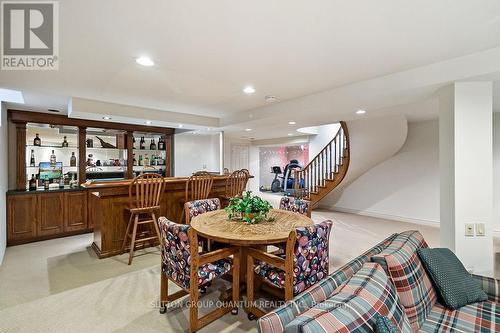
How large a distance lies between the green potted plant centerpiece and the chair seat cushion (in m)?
0.47

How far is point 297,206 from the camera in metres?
3.14

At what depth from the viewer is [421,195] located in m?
5.23

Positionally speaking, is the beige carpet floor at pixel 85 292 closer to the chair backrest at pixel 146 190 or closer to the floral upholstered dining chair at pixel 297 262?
the floral upholstered dining chair at pixel 297 262

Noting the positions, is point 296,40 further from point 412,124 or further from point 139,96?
point 412,124

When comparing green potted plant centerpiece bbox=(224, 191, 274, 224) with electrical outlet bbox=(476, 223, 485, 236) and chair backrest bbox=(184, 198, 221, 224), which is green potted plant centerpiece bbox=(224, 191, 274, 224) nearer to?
chair backrest bbox=(184, 198, 221, 224)

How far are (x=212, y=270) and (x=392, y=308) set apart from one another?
1.32 m

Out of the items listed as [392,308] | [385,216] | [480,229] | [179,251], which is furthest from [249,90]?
[385,216]

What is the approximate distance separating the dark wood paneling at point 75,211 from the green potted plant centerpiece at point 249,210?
11.1 feet

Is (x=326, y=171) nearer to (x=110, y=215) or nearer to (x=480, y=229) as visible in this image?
(x=480, y=229)

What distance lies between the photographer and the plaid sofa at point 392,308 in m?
0.92

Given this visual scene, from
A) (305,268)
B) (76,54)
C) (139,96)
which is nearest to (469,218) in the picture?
(305,268)

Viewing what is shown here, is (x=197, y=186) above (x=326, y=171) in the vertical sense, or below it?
below

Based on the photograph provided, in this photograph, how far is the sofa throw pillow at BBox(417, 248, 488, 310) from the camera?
1570mm

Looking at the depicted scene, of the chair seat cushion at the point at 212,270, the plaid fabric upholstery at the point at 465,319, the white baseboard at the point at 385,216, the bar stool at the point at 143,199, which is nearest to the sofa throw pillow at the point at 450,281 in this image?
the plaid fabric upholstery at the point at 465,319
